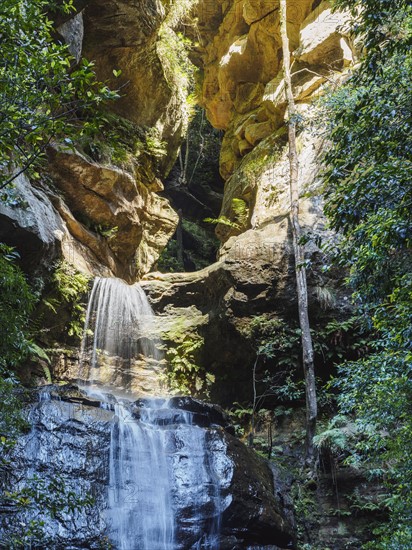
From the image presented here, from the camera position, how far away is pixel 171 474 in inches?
314

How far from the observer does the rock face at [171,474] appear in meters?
6.89

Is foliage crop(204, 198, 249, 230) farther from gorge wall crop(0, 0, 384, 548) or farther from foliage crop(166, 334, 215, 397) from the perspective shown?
foliage crop(166, 334, 215, 397)

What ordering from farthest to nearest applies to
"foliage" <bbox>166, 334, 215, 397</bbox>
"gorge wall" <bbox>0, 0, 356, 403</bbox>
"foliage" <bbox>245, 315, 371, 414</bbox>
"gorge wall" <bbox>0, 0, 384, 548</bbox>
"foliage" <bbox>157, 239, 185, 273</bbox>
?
"foliage" <bbox>157, 239, 185, 273</bbox>, "foliage" <bbox>166, 334, 215, 397</bbox>, "gorge wall" <bbox>0, 0, 356, 403</bbox>, "gorge wall" <bbox>0, 0, 384, 548</bbox>, "foliage" <bbox>245, 315, 371, 414</bbox>

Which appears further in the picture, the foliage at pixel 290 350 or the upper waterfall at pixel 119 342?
the upper waterfall at pixel 119 342

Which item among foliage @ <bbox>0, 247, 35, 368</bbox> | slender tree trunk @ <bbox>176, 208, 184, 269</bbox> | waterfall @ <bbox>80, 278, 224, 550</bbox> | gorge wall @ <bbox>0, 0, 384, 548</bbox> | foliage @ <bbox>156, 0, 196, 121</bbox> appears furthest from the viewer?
slender tree trunk @ <bbox>176, 208, 184, 269</bbox>

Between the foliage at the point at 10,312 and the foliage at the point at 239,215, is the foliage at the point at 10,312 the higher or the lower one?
the lower one

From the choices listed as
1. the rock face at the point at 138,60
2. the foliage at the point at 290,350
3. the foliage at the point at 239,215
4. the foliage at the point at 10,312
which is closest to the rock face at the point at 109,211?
the foliage at the point at 239,215

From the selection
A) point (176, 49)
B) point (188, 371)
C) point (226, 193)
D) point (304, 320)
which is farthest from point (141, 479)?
point (176, 49)

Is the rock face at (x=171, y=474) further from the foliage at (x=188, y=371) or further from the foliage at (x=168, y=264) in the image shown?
the foliage at (x=168, y=264)

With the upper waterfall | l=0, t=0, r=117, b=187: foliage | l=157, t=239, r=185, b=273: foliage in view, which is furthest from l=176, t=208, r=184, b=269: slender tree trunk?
l=0, t=0, r=117, b=187: foliage

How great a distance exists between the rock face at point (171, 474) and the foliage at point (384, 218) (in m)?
2.23

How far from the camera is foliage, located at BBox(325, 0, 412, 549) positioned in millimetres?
5188

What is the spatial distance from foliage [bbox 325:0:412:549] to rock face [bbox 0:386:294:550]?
7.32 feet

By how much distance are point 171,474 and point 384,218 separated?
5.56 metres
